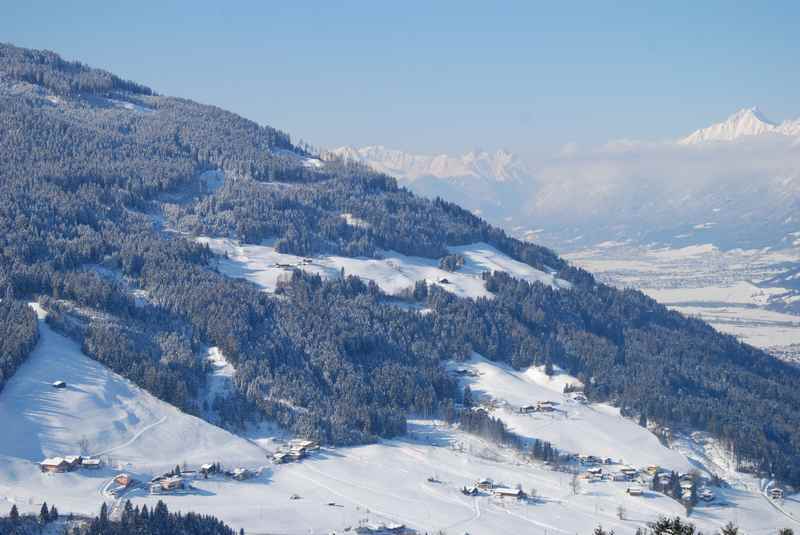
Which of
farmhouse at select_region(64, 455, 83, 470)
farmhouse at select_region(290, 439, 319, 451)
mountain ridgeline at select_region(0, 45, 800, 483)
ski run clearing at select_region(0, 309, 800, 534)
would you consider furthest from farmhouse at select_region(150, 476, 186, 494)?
mountain ridgeline at select_region(0, 45, 800, 483)

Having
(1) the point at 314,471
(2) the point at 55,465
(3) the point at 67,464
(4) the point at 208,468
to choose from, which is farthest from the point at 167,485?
(1) the point at 314,471

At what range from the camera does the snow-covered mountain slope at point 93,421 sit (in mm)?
124188

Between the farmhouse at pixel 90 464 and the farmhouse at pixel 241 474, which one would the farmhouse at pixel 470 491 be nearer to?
the farmhouse at pixel 241 474

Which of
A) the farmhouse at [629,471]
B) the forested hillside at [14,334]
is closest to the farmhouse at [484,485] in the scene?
the farmhouse at [629,471]

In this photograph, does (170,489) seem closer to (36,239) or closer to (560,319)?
(36,239)

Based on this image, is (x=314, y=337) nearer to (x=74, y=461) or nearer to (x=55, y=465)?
(x=74, y=461)

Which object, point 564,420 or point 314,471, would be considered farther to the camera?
point 564,420

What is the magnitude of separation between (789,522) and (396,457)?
4417 centimetres

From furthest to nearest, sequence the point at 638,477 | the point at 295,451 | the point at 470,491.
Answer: the point at 638,477 → the point at 295,451 → the point at 470,491

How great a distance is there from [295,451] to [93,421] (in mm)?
22373

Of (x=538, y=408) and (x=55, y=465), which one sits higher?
(x=538, y=408)

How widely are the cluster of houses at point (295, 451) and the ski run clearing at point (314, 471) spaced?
1098 millimetres

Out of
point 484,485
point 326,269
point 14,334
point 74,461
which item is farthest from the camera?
point 326,269

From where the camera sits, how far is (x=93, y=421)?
130m
